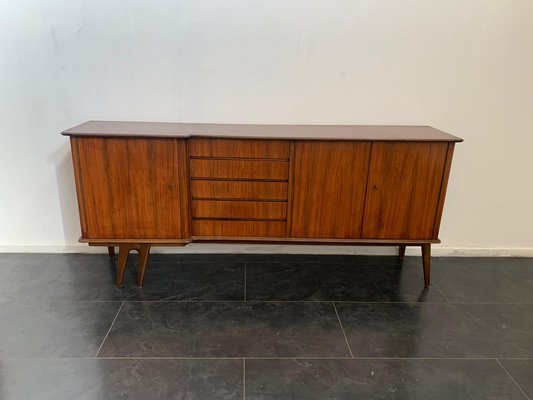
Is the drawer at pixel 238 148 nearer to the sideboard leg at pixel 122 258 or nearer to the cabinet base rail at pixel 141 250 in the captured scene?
the cabinet base rail at pixel 141 250

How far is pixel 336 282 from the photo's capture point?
6.90 feet

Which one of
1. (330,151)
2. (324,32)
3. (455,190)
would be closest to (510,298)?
(455,190)

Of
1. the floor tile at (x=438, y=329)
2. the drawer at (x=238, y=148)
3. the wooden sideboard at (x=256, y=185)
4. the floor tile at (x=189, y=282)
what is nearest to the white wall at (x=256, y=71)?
the wooden sideboard at (x=256, y=185)

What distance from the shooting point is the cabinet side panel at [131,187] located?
1732 mm

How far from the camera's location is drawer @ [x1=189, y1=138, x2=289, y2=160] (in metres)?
1.78

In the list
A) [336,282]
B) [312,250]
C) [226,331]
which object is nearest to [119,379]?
[226,331]

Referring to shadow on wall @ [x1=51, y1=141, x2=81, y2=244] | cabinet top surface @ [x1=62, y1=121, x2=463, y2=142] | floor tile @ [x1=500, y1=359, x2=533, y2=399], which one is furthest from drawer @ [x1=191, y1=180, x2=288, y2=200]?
floor tile @ [x1=500, y1=359, x2=533, y2=399]

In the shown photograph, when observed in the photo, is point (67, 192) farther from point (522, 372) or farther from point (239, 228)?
point (522, 372)

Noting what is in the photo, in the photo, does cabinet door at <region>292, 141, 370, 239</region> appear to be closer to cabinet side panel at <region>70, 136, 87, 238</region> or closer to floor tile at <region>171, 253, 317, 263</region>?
floor tile at <region>171, 253, 317, 263</region>

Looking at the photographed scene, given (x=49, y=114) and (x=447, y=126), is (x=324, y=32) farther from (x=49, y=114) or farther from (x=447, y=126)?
(x=49, y=114)

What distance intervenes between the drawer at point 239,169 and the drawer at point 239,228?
231 mm

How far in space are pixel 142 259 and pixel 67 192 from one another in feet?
2.22

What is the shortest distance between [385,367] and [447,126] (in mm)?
1377

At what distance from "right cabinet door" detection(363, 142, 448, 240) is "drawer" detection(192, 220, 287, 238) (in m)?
0.44
